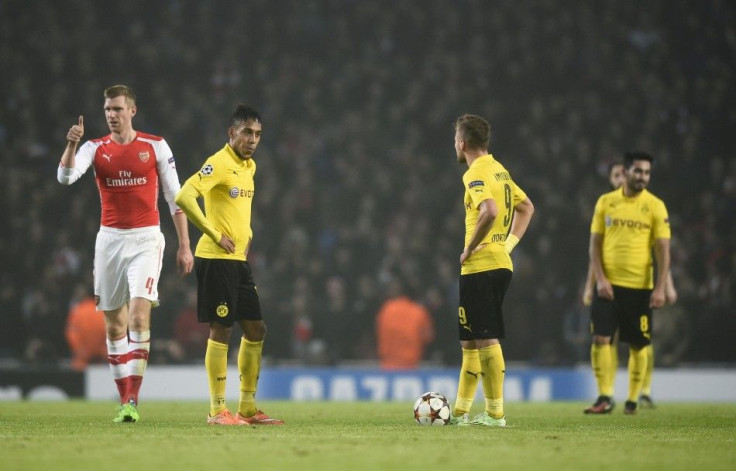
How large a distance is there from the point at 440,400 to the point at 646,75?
15444mm

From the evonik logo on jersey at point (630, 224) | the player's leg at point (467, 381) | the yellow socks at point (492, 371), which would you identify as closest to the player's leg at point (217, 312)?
the player's leg at point (467, 381)

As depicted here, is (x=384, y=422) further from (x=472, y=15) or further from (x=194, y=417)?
(x=472, y=15)

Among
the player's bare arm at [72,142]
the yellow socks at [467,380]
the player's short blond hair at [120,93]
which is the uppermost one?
the player's short blond hair at [120,93]

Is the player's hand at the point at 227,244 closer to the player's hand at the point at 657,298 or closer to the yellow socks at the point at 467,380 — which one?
the yellow socks at the point at 467,380

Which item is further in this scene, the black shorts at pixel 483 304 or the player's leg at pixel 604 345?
the player's leg at pixel 604 345

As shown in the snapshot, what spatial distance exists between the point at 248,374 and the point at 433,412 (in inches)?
54.9

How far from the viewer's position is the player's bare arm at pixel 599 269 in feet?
33.3

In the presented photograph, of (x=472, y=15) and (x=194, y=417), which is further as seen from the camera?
(x=472, y=15)

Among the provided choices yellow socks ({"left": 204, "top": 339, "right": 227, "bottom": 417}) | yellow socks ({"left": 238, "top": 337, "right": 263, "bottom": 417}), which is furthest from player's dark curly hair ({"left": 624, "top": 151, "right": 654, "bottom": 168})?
yellow socks ({"left": 204, "top": 339, "right": 227, "bottom": 417})

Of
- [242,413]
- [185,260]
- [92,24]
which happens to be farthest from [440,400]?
[92,24]

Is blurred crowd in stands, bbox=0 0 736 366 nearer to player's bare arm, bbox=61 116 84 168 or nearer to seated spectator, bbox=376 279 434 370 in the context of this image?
seated spectator, bbox=376 279 434 370

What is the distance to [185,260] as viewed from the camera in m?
8.04

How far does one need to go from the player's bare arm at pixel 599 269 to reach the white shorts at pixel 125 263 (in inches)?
165

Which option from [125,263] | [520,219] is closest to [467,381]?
[520,219]
